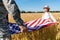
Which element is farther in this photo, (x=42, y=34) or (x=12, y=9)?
(x=42, y=34)

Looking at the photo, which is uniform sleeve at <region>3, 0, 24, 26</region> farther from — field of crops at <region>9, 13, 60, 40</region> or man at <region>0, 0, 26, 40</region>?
field of crops at <region>9, 13, 60, 40</region>

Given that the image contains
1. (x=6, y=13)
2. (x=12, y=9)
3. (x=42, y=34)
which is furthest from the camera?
(x=42, y=34)

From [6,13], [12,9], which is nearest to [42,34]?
[6,13]

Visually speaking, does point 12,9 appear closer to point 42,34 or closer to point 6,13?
point 6,13

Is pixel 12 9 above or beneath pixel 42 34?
above

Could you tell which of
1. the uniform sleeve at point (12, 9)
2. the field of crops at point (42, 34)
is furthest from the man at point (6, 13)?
the field of crops at point (42, 34)

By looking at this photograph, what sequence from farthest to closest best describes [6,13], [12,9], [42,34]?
[42,34] → [6,13] → [12,9]

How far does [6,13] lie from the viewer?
3.41 metres

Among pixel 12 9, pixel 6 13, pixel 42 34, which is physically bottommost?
pixel 42 34

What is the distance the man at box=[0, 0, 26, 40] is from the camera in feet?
10.2

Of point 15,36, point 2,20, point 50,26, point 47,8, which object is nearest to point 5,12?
point 2,20

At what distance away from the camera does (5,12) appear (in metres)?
3.38

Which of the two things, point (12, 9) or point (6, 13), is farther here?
point (6, 13)

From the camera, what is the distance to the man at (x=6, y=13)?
10.2ft
